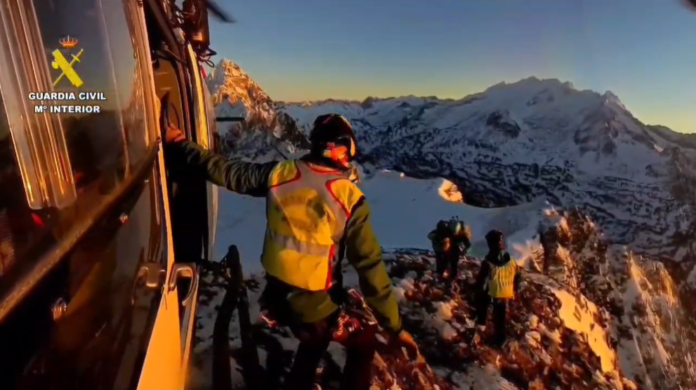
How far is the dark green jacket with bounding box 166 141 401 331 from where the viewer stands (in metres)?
2.76

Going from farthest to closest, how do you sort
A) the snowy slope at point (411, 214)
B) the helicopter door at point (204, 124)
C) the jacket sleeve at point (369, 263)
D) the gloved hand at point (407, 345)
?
the snowy slope at point (411, 214) < the gloved hand at point (407, 345) < the helicopter door at point (204, 124) < the jacket sleeve at point (369, 263)

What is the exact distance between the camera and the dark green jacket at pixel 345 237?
2.76 metres

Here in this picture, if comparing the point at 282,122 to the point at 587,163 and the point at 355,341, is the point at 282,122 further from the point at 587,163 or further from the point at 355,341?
the point at 587,163

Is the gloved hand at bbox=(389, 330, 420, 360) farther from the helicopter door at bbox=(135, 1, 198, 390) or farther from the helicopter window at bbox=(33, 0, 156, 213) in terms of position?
the helicopter window at bbox=(33, 0, 156, 213)

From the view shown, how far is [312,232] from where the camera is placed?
2629 millimetres

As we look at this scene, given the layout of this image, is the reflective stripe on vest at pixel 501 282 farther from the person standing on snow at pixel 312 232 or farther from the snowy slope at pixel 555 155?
the snowy slope at pixel 555 155

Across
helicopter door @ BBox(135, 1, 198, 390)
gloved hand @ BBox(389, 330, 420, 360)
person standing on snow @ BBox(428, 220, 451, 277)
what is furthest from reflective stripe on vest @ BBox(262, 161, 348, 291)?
person standing on snow @ BBox(428, 220, 451, 277)

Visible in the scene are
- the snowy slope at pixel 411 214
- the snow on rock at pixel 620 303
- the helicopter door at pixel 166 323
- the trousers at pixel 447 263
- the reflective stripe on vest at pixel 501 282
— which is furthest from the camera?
the snow on rock at pixel 620 303

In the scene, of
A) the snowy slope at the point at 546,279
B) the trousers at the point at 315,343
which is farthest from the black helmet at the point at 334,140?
the snowy slope at the point at 546,279

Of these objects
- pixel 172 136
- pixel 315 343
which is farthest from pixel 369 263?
pixel 172 136

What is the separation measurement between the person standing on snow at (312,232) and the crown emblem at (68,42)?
133 centimetres

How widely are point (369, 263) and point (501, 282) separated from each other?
4086 millimetres

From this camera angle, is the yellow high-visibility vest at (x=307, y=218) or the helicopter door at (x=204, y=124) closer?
the yellow high-visibility vest at (x=307, y=218)

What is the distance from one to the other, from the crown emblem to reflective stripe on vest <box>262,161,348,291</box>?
1327mm
